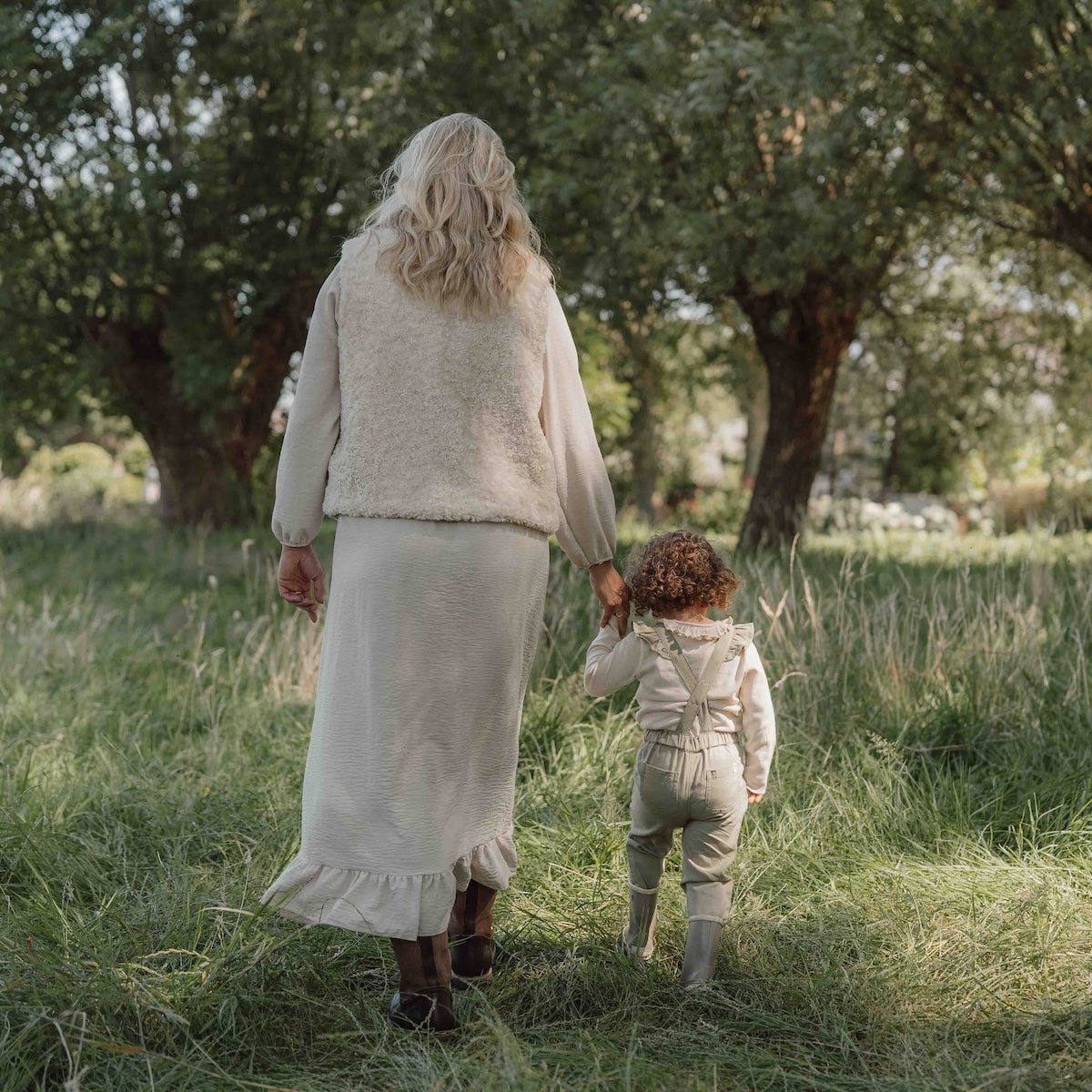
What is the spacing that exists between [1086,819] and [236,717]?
3.33 m

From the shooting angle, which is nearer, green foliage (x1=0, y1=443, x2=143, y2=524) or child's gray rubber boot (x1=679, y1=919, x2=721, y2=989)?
child's gray rubber boot (x1=679, y1=919, x2=721, y2=989)

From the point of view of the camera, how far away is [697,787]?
299cm

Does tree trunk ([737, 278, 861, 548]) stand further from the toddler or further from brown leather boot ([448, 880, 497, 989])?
brown leather boot ([448, 880, 497, 989])

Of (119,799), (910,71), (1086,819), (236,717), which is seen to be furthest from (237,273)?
(1086,819)

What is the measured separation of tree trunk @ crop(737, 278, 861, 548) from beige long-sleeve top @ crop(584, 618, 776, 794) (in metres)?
7.67

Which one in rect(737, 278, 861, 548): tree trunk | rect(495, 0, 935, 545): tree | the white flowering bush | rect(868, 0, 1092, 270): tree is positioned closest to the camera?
rect(868, 0, 1092, 270): tree

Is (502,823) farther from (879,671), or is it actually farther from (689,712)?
(879,671)

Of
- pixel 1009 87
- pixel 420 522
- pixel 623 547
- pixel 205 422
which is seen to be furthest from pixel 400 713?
pixel 205 422

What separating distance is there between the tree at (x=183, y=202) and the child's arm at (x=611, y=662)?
328 inches

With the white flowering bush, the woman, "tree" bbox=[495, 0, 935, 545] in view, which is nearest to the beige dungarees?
the woman

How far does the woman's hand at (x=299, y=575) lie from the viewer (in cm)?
291

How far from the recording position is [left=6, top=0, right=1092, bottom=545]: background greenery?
799 centimetres

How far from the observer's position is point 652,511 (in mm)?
20938

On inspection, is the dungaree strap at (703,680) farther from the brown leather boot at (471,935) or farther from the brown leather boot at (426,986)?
the brown leather boot at (426,986)
